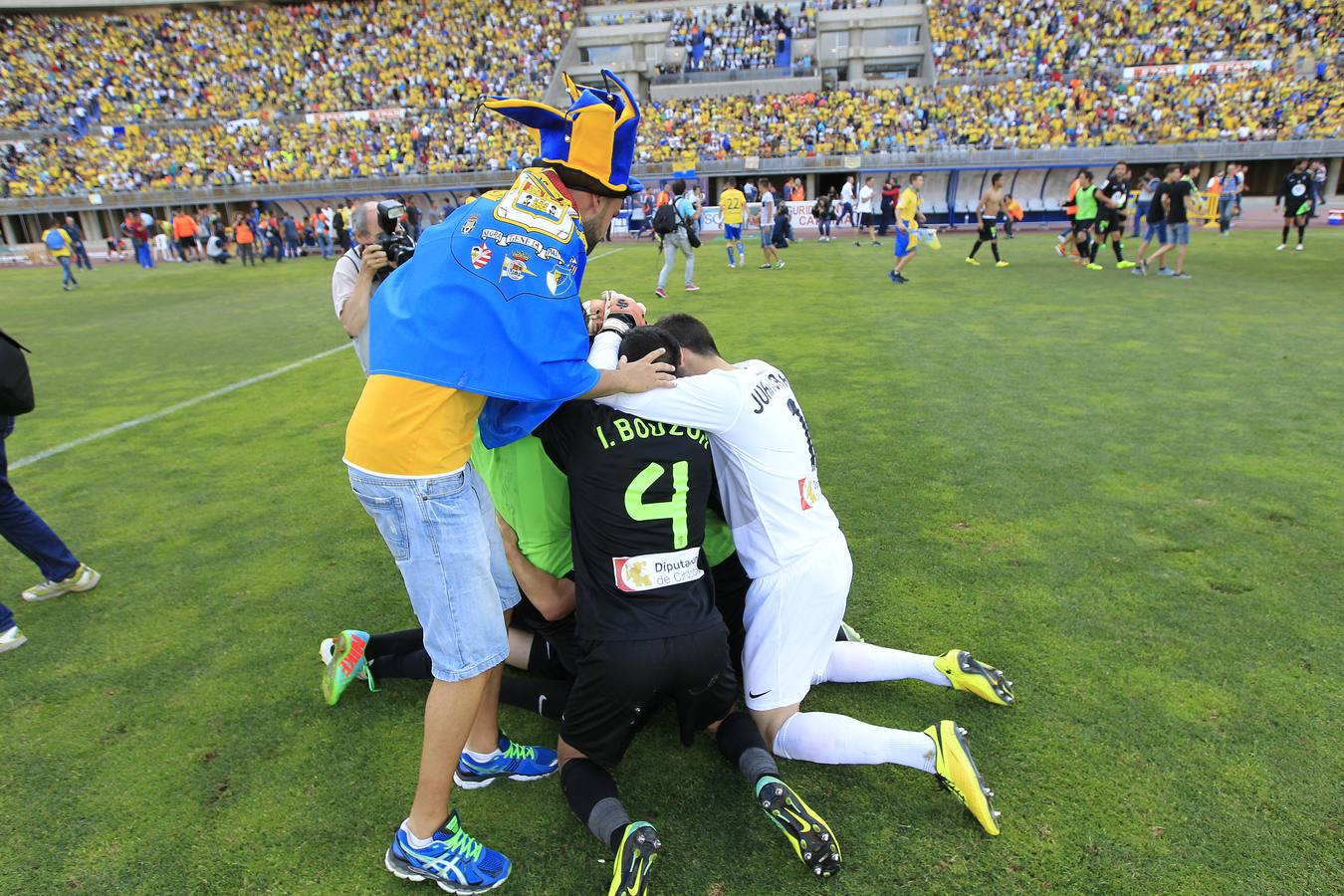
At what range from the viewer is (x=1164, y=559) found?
4277 mm

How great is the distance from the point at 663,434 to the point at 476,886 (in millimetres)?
1548

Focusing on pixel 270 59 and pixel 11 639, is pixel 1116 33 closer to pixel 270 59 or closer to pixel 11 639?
pixel 11 639

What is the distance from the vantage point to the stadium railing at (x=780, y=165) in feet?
88.9

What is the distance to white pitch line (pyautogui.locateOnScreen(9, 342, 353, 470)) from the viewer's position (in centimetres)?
699

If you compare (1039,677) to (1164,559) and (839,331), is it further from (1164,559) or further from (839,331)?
(839,331)

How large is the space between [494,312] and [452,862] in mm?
1704

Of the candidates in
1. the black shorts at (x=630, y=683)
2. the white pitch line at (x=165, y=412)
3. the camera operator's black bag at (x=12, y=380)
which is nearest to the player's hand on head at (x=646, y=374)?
the black shorts at (x=630, y=683)

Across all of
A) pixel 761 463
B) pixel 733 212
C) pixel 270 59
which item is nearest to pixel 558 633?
pixel 761 463

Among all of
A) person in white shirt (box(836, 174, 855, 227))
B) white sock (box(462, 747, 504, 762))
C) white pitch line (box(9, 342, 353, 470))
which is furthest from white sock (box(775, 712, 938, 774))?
person in white shirt (box(836, 174, 855, 227))

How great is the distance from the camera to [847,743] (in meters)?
2.67

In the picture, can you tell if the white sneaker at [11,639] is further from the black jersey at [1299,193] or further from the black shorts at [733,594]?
the black jersey at [1299,193]

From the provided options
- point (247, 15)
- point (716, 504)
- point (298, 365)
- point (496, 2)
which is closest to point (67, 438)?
point (298, 365)

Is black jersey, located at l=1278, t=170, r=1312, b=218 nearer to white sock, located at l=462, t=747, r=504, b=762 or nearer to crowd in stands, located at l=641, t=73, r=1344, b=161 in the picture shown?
crowd in stands, located at l=641, t=73, r=1344, b=161

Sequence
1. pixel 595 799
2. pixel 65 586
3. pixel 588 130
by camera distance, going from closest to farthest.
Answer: pixel 588 130, pixel 595 799, pixel 65 586
